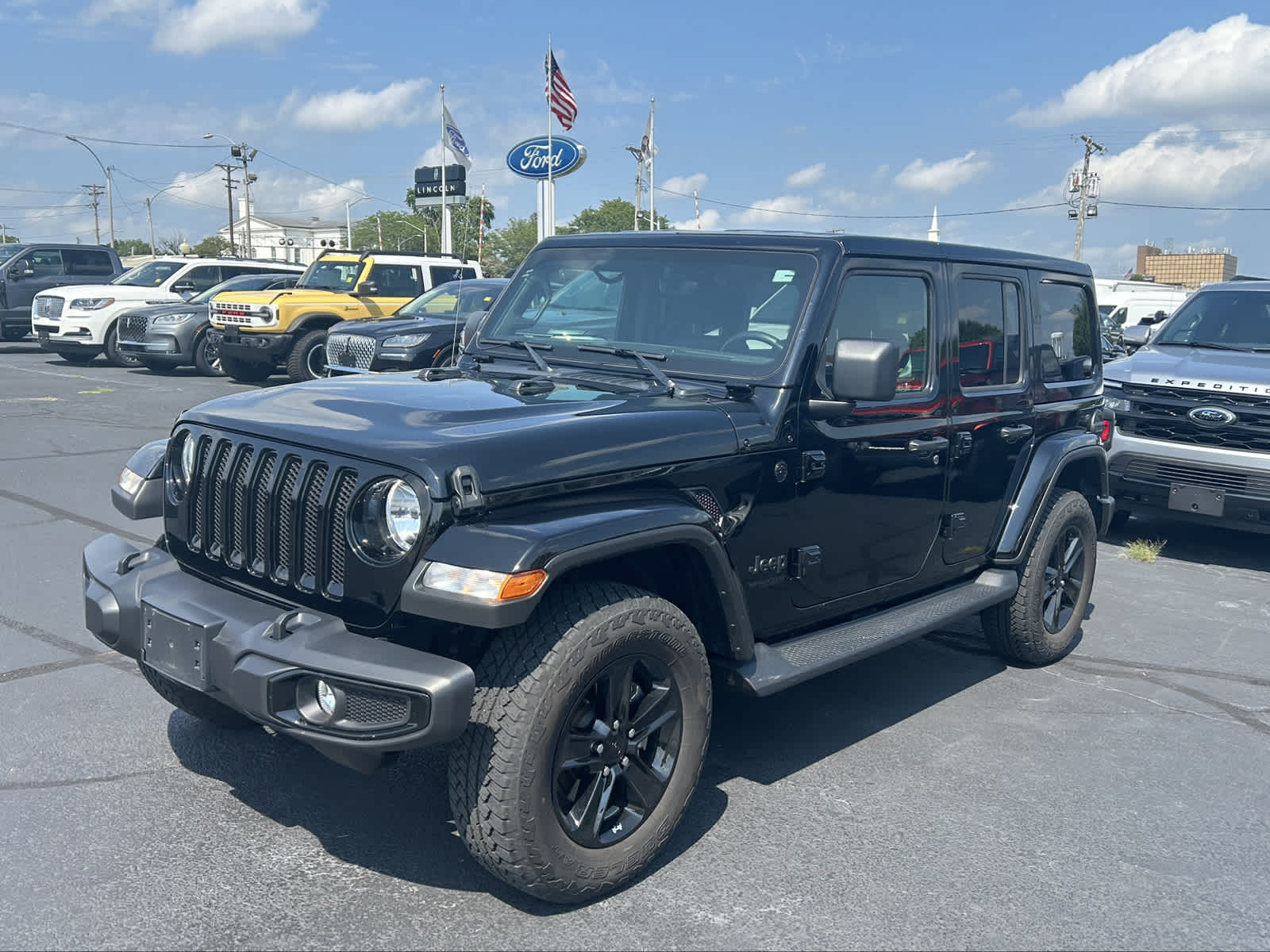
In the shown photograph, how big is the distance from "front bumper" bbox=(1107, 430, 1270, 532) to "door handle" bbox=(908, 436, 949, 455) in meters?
3.23

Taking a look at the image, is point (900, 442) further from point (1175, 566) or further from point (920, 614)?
point (1175, 566)

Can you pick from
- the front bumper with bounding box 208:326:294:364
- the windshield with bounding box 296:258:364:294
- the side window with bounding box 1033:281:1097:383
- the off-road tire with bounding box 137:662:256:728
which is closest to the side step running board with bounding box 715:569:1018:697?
the side window with bounding box 1033:281:1097:383

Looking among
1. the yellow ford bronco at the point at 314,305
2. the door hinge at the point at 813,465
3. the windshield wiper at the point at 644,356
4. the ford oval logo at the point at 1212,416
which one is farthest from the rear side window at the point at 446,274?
the door hinge at the point at 813,465

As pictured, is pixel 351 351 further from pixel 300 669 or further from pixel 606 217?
pixel 606 217

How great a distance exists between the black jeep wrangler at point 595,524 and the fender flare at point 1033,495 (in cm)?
2

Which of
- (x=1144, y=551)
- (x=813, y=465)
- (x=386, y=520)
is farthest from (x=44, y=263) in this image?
(x=386, y=520)

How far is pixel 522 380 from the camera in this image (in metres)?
4.05

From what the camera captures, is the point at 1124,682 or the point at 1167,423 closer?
the point at 1124,682

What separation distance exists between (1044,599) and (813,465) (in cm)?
207

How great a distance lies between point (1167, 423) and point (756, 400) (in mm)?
5136

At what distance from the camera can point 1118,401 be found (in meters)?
8.08

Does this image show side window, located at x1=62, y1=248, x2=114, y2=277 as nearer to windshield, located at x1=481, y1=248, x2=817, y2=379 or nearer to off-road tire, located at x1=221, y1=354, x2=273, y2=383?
off-road tire, located at x1=221, y1=354, x2=273, y2=383

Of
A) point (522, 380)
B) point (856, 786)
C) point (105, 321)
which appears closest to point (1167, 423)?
point (856, 786)

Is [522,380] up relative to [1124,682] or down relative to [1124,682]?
up
